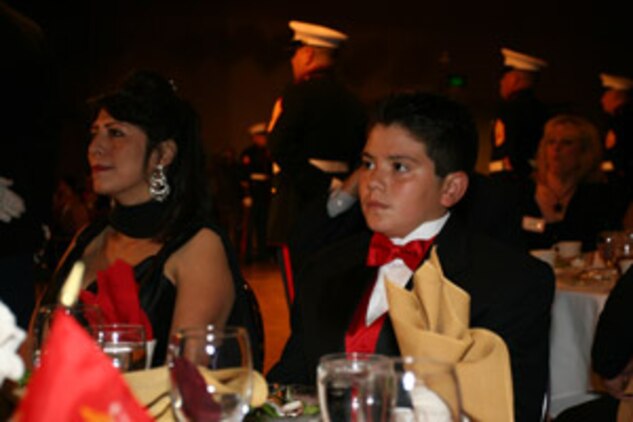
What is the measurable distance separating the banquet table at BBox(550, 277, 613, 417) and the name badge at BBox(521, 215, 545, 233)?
1278mm

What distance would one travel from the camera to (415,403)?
1.05 meters

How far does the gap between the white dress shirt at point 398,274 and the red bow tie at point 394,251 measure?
0.18 ft

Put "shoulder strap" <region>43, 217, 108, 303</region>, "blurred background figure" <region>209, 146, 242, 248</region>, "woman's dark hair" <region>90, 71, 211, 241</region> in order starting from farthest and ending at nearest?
"blurred background figure" <region>209, 146, 242, 248</region> → "shoulder strap" <region>43, 217, 108, 303</region> → "woman's dark hair" <region>90, 71, 211, 241</region>

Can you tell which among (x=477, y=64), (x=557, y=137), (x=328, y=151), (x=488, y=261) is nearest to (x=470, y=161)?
(x=488, y=261)

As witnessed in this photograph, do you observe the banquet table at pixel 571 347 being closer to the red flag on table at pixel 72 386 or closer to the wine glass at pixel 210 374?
the wine glass at pixel 210 374

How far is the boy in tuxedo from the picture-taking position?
7.27ft

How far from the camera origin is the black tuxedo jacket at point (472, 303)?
2.20 m

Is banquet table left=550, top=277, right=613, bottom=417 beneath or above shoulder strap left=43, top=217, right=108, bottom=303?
beneath

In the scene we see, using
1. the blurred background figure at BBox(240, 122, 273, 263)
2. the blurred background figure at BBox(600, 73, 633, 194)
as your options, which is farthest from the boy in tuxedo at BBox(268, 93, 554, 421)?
the blurred background figure at BBox(240, 122, 273, 263)

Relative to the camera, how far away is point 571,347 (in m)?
3.80

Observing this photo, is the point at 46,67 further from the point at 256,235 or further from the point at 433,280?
the point at 256,235

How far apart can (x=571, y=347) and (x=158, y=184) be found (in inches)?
73.0

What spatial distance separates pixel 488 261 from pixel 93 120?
1390 millimetres

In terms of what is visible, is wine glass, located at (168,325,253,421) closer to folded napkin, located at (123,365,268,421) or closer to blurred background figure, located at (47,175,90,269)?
folded napkin, located at (123,365,268,421)
